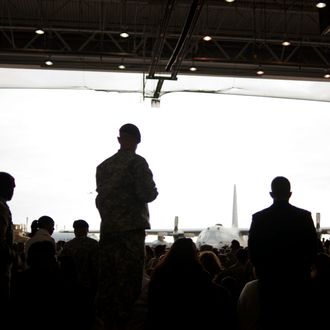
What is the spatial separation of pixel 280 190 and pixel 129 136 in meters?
1.14

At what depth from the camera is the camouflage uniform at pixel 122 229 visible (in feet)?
12.4

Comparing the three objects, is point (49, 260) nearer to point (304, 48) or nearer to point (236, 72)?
point (236, 72)

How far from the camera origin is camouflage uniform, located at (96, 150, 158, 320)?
377 centimetres

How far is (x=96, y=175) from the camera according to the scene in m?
4.18

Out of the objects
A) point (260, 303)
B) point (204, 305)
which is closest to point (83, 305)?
point (204, 305)

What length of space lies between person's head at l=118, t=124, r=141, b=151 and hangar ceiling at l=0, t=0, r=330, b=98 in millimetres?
7928

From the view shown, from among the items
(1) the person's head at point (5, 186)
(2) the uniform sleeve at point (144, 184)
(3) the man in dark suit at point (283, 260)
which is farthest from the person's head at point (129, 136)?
(3) the man in dark suit at point (283, 260)

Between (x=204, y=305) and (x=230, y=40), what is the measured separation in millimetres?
11428

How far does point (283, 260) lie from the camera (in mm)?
3643

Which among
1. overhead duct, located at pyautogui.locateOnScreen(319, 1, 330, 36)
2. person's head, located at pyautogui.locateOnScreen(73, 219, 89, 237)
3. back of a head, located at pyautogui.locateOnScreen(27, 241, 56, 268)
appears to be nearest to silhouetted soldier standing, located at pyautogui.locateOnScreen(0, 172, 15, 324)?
back of a head, located at pyautogui.locateOnScreen(27, 241, 56, 268)

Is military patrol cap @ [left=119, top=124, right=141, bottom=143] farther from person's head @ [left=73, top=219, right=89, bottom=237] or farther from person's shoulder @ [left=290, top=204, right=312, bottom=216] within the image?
person's head @ [left=73, top=219, right=89, bottom=237]

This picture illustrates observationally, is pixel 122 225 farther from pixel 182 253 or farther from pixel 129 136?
pixel 182 253

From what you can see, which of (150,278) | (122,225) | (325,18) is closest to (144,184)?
(122,225)

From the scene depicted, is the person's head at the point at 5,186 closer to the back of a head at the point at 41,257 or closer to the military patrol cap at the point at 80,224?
the back of a head at the point at 41,257
